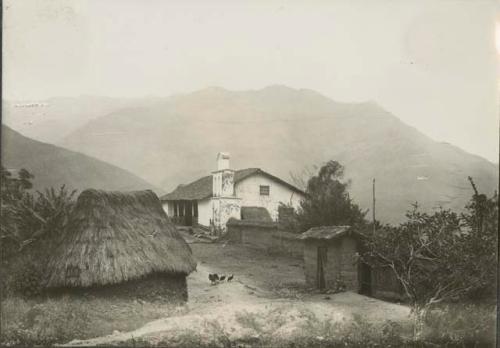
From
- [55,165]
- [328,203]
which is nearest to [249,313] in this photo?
[328,203]

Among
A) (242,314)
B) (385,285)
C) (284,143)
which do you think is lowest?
(242,314)

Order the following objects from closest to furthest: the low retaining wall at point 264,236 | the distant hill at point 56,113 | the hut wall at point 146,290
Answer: the hut wall at point 146,290
the distant hill at point 56,113
the low retaining wall at point 264,236

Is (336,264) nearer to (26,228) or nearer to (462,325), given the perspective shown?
(462,325)

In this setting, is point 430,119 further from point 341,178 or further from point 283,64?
point 283,64

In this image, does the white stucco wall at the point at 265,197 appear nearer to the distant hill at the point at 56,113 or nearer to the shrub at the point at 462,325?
the distant hill at the point at 56,113

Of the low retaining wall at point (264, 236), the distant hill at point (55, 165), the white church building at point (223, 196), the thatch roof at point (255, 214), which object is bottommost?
the low retaining wall at point (264, 236)

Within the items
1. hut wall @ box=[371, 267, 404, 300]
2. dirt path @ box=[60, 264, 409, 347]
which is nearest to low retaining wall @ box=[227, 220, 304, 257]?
dirt path @ box=[60, 264, 409, 347]

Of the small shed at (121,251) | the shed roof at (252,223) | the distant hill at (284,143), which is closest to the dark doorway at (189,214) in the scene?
the small shed at (121,251)
